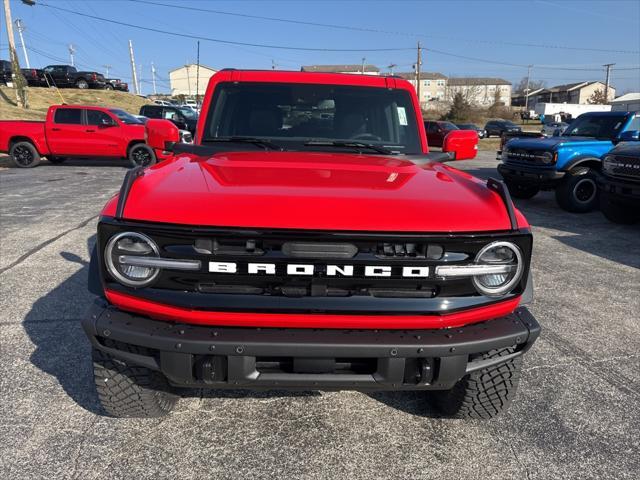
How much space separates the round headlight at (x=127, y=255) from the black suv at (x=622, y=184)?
7.34m

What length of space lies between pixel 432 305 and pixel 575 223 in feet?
24.3

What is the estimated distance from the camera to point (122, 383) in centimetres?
228

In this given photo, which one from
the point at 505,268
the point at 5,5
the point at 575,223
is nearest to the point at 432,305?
the point at 505,268

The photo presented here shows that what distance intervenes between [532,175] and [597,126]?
2.09 m

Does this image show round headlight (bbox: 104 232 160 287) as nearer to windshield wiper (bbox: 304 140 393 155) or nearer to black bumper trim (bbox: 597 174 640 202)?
windshield wiper (bbox: 304 140 393 155)

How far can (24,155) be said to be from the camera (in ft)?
46.7

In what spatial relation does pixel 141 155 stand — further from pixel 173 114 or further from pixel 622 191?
pixel 622 191

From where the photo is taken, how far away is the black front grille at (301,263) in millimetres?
1869

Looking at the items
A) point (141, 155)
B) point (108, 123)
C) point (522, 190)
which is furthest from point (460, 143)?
point (108, 123)

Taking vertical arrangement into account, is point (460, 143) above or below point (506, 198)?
above

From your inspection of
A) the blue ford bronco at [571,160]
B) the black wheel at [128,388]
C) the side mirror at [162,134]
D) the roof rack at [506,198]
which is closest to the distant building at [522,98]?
the blue ford bronco at [571,160]

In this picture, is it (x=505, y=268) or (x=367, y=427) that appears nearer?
(x=505, y=268)

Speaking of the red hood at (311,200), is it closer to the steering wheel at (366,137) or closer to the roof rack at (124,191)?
the roof rack at (124,191)

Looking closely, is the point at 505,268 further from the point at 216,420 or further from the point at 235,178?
the point at 216,420
